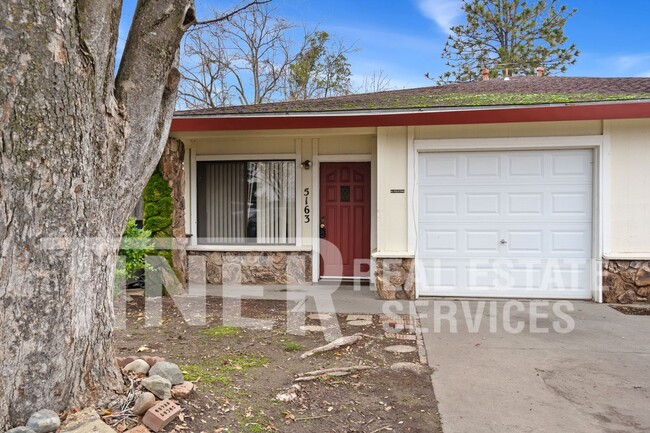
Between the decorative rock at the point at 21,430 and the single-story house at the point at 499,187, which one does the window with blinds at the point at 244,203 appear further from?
the decorative rock at the point at 21,430

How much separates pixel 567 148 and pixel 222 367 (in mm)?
5730

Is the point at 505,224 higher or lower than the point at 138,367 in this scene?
higher

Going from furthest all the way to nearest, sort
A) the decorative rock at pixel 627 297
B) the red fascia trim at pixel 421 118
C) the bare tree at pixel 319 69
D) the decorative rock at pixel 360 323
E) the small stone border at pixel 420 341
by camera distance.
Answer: the bare tree at pixel 319 69 < the decorative rock at pixel 627 297 < the red fascia trim at pixel 421 118 < the decorative rock at pixel 360 323 < the small stone border at pixel 420 341

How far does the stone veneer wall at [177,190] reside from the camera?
715 cm

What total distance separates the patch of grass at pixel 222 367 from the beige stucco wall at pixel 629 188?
541 cm

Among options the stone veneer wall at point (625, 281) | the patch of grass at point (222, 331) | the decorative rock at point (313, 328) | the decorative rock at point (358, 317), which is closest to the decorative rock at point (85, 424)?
the patch of grass at point (222, 331)

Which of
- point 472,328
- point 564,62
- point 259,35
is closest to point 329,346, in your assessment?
point 472,328

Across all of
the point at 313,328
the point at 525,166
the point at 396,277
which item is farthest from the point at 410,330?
the point at 525,166

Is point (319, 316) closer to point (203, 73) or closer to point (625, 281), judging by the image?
point (625, 281)

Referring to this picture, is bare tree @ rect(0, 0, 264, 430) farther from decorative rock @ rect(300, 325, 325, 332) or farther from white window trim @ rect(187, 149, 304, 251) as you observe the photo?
white window trim @ rect(187, 149, 304, 251)

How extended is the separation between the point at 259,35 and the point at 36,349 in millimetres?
16391

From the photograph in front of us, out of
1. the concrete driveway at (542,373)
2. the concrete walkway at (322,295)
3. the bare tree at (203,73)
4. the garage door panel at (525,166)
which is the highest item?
the bare tree at (203,73)

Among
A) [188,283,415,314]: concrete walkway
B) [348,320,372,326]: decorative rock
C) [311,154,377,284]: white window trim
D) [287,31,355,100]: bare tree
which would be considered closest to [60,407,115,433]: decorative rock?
[348,320,372,326]: decorative rock

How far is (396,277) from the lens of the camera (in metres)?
6.60
